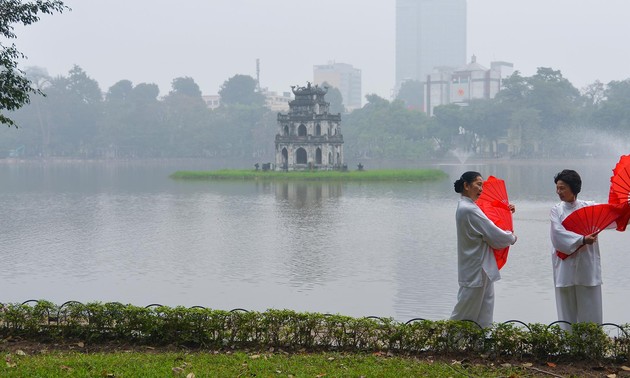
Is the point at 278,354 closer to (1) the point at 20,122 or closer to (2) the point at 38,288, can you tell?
(2) the point at 38,288

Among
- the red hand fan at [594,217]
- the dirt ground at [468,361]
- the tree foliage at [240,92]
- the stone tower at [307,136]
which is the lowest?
the dirt ground at [468,361]

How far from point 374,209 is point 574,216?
2155 centimetres

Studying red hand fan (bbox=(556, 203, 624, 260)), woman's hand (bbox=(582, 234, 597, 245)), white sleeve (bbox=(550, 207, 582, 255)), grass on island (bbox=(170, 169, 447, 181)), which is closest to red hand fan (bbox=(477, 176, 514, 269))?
white sleeve (bbox=(550, 207, 582, 255))

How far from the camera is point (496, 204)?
305 inches

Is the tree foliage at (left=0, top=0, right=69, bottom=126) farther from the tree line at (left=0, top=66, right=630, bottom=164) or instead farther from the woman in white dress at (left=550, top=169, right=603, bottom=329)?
the tree line at (left=0, top=66, right=630, bottom=164)

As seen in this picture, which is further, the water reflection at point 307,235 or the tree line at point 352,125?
the tree line at point 352,125

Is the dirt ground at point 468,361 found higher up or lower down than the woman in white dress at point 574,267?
lower down

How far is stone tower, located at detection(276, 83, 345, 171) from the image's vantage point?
A: 5791 cm

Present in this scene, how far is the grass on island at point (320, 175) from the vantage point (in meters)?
50.2

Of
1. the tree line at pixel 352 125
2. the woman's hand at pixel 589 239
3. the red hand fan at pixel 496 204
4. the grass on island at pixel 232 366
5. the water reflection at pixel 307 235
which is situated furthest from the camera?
the tree line at pixel 352 125

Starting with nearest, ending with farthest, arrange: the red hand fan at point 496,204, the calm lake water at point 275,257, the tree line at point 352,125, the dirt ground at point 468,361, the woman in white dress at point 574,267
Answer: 1. the dirt ground at point 468,361
2. the woman in white dress at point 574,267
3. the red hand fan at point 496,204
4. the calm lake water at point 275,257
5. the tree line at point 352,125

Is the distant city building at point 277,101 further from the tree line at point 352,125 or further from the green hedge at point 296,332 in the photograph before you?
the green hedge at point 296,332

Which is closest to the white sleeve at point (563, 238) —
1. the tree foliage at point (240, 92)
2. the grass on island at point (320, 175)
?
the grass on island at point (320, 175)

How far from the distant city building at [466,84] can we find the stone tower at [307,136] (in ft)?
252
